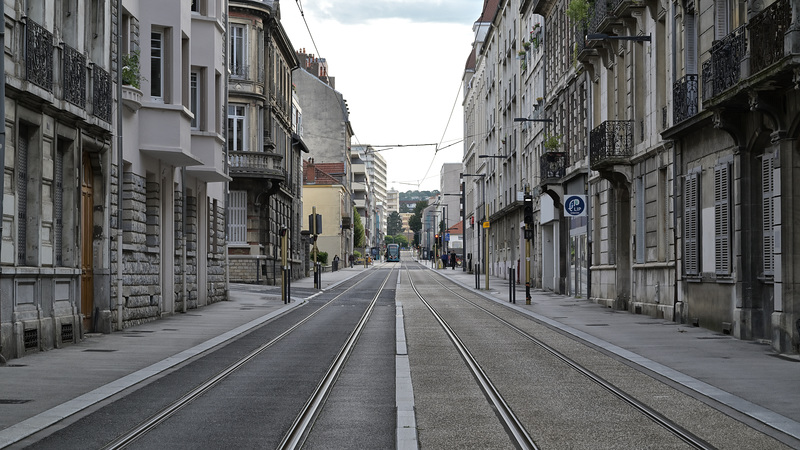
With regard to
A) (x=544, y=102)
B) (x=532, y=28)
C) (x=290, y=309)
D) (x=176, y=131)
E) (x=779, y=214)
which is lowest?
(x=290, y=309)

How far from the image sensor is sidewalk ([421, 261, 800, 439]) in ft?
34.3

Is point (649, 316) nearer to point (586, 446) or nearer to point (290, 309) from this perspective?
point (290, 309)

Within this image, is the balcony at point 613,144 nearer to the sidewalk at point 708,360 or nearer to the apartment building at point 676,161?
the apartment building at point 676,161

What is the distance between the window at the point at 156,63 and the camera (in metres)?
24.6

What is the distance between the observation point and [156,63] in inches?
977

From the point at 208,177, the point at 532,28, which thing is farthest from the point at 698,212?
the point at 532,28

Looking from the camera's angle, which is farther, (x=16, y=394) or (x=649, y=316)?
(x=649, y=316)

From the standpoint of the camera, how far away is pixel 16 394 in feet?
36.7

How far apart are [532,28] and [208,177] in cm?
2648

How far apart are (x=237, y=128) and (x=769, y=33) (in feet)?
115

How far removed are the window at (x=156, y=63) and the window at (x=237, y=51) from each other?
929 inches

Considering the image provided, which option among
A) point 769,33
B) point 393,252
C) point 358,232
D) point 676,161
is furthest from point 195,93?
point 393,252

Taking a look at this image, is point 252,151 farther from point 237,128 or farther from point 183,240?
point 183,240

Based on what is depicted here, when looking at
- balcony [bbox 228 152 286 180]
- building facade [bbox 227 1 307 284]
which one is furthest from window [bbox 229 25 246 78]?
balcony [bbox 228 152 286 180]
